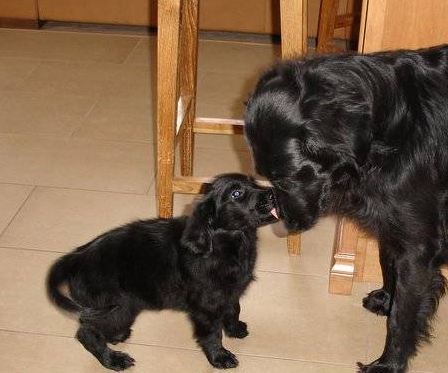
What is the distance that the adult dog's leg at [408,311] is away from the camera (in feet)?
5.62

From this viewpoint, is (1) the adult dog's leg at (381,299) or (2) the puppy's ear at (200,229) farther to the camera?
(1) the adult dog's leg at (381,299)

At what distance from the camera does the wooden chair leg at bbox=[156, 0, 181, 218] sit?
1.87 m

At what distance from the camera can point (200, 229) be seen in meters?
1.75

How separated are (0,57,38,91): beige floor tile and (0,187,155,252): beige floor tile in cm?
112

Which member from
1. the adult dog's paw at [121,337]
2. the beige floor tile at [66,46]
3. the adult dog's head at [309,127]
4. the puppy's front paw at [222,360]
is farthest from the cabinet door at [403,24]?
the beige floor tile at [66,46]

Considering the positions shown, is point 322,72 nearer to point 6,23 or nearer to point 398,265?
point 398,265

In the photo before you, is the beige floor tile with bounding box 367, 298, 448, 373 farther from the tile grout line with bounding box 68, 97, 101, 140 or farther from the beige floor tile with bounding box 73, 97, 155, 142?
the tile grout line with bounding box 68, 97, 101, 140

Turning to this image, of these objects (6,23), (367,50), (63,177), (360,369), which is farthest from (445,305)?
(6,23)

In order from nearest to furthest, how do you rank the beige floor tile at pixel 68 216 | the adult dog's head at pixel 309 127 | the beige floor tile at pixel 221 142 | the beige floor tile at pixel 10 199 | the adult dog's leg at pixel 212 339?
the adult dog's head at pixel 309 127 < the adult dog's leg at pixel 212 339 < the beige floor tile at pixel 68 216 < the beige floor tile at pixel 10 199 < the beige floor tile at pixel 221 142

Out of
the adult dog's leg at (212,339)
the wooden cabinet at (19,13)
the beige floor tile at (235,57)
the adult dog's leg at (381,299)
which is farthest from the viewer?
the wooden cabinet at (19,13)

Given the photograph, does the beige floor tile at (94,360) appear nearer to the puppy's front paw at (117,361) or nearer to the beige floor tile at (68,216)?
the puppy's front paw at (117,361)

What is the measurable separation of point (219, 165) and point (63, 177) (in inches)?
26.0

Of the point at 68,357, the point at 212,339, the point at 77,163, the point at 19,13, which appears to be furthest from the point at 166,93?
the point at 19,13

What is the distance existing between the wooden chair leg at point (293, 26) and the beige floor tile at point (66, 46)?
6.79 feet
